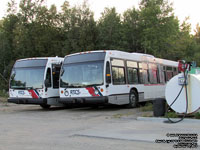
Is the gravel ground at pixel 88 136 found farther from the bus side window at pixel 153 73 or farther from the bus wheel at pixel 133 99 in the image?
the bus side window at pixel 153 73

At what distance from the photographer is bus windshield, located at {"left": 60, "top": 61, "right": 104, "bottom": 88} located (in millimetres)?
14530

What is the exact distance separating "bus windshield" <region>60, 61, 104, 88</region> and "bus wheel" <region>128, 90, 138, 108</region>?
8.87ft

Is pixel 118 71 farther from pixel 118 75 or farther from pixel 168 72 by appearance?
pixel 168 72

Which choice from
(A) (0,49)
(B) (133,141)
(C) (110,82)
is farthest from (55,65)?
(A) (0,49)

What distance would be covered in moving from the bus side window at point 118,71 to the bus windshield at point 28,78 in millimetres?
3821

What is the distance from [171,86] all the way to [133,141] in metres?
4.55

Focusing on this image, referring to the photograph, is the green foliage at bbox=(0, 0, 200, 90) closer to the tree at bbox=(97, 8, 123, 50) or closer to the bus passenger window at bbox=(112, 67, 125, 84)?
the tree at bbox=(97, 8, 123, 50)

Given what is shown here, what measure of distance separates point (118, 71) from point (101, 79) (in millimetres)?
1428

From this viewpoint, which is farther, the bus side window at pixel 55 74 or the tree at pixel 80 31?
the tree at pixel 80 31

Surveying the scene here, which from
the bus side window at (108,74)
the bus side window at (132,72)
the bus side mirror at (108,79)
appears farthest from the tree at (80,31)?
the bus side mirror at (108,79)

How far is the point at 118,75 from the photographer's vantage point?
15398mm

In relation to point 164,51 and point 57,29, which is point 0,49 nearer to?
point 57,29

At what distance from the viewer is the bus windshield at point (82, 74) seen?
14.5 metres

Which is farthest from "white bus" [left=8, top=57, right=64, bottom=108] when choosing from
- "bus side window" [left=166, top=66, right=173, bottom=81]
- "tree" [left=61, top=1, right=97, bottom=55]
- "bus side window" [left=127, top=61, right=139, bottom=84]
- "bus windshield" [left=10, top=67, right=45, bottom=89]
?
"tree" [left=61, top=1, right=97, bottom=55]
